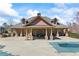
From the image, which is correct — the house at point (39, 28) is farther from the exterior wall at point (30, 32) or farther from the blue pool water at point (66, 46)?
the blue pool water at point (66, 46)

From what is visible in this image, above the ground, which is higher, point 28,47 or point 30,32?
point 30,32

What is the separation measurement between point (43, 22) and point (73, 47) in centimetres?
75

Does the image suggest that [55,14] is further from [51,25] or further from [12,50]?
A: [12,50]

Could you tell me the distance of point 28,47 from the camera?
415 centimetres

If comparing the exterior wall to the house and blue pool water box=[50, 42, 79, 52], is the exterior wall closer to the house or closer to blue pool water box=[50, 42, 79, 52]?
the house

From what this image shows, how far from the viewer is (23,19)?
411 cm

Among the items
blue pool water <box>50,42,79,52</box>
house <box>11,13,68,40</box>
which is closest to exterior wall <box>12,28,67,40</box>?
house <box>11,13,68,40</box>

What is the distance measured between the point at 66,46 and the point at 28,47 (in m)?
0.74

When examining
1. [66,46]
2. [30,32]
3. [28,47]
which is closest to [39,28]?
[30,32]

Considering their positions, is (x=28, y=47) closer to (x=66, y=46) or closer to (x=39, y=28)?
(x=39, y=28)

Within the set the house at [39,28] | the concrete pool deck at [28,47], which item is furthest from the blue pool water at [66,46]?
the house at [39,28]

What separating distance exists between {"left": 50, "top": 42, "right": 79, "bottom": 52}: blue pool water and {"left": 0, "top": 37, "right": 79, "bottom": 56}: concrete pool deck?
0.07 metres

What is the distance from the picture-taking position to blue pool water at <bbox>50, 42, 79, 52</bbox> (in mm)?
4102

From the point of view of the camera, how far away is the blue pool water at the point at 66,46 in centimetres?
410
